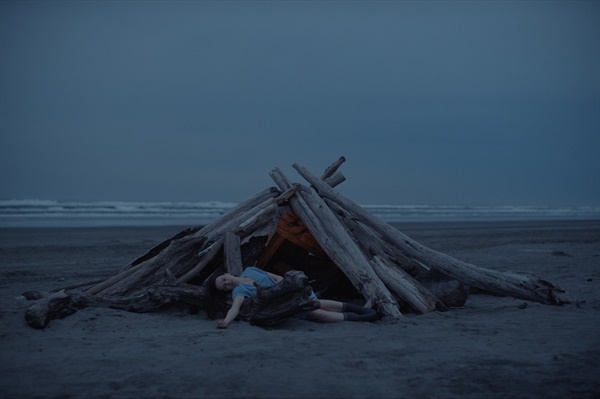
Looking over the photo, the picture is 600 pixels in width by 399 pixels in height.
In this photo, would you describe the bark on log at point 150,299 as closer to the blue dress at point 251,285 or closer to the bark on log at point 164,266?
the bark on log at point 164,266

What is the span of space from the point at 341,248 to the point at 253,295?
4.73ft

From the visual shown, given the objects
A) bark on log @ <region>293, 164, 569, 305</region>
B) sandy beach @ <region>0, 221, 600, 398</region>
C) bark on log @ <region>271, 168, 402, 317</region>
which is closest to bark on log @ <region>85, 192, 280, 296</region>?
bark on log @ <region>271, 168, 402, 317</region>

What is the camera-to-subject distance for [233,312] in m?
5.77

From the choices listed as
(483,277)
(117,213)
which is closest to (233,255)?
(483,277)

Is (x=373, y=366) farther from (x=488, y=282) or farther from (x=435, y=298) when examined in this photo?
(x=488, y=282)

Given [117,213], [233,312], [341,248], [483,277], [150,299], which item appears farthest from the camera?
[117,213]

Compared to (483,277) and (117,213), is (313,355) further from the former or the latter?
(117,213)

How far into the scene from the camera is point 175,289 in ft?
20.7

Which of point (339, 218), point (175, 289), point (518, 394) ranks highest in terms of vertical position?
point (339, 218)

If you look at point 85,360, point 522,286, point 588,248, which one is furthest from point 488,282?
point 588,248

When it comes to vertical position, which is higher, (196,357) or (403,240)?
(403,240)

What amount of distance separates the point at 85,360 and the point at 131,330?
1.11 m

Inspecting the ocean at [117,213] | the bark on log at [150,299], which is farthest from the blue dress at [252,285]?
the ocean at [117,213]

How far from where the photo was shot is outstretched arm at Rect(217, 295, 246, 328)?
18.2 ft
